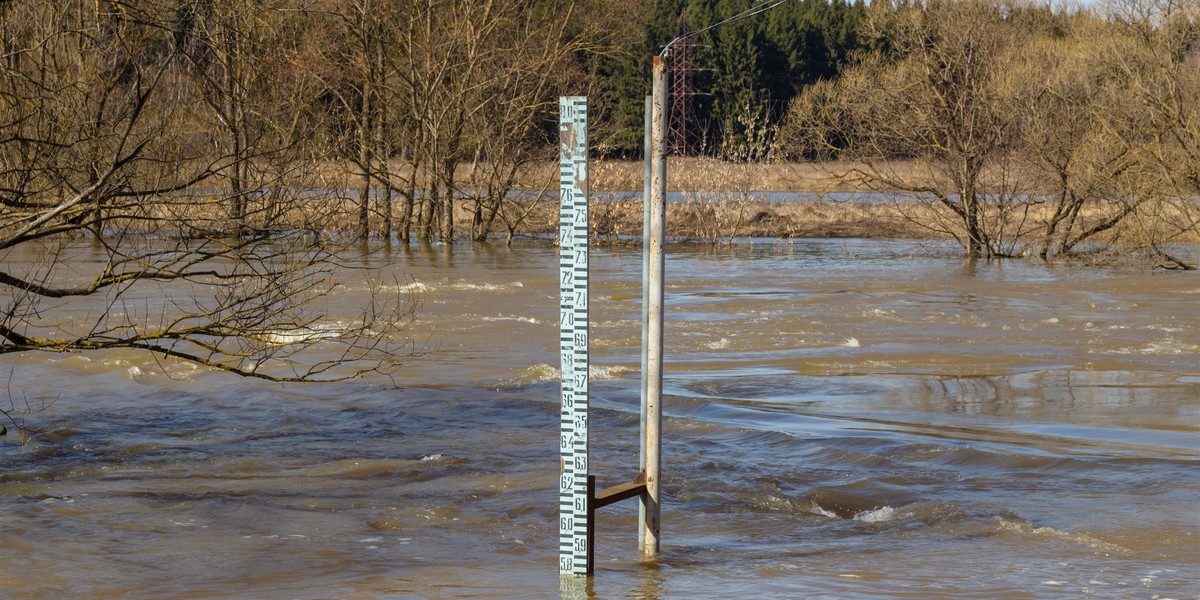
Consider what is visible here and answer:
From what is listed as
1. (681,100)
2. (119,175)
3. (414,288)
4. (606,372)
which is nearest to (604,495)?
(119,175)

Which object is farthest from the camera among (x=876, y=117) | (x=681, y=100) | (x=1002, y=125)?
(x=681, y=100)

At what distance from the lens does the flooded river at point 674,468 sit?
723cm

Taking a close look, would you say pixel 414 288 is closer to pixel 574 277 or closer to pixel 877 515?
pixel 877 515

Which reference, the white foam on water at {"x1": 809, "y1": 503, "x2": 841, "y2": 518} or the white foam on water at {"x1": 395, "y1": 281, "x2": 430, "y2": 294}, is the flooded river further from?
the white foam on water at {"x1": 395, "y1": 281, "x2": 430, "y2": 294}

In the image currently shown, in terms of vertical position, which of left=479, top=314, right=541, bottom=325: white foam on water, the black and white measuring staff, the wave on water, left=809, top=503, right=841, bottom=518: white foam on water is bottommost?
left=809, top=503, right=841, bottom=518: white foam on water

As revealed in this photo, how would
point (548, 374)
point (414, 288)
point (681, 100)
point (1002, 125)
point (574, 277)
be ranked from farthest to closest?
point (681, 100)
point (1002, 125)
point (414, 288)
point (548, 374)
point (574, 277)

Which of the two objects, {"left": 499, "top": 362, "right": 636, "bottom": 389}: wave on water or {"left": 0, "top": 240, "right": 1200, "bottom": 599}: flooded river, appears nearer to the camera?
{"left": 0, "top": 240, "right": 1200, "bottom": 599}: flooded river

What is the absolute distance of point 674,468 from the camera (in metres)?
10.1

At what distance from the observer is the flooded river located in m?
7.23

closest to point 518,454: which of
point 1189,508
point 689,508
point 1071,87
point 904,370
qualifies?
point 689,508

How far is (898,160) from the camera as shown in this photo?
29031 mm

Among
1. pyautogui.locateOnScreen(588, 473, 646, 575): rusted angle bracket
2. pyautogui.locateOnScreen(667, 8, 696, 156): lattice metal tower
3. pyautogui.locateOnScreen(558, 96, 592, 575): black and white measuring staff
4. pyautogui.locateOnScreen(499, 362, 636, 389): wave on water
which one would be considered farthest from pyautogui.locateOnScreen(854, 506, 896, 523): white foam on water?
pyautogui.locateOnScreen(667, 8, 696, 156): lattice metal tower

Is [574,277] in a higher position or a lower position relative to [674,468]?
higher

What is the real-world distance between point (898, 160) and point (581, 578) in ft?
78.1
